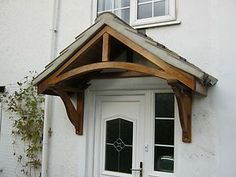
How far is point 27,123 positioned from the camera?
25.0ft

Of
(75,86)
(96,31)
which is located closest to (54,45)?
(75,86)

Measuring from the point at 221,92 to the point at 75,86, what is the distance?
295 cm

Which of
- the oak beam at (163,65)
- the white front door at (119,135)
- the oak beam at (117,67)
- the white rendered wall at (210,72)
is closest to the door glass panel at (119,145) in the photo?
the white front door at (119,135)

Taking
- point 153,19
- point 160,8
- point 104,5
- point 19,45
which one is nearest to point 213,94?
point 153,19

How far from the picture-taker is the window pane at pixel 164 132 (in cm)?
577

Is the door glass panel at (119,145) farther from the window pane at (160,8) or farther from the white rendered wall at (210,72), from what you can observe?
the window pane at (160,8)

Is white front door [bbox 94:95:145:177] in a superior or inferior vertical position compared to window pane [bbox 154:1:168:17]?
inferior

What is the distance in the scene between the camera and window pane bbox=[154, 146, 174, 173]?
5720mm

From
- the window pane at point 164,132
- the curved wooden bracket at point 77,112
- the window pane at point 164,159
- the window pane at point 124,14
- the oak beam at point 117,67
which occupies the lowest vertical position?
the window pane at point 164,159

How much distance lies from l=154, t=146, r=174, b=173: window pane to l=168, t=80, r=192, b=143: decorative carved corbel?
443 mm

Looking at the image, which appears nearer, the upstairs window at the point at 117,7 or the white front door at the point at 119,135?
the white front door at the point at 119,135

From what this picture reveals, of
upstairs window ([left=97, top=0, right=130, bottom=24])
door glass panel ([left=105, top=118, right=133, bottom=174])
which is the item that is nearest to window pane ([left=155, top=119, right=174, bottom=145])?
door glass panel ([left=105, top=118, right=133, bottom=174])

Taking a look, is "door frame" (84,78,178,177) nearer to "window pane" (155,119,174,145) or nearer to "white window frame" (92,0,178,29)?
"window pane" (155,119,174,145)

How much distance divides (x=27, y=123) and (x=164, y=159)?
359 cm
